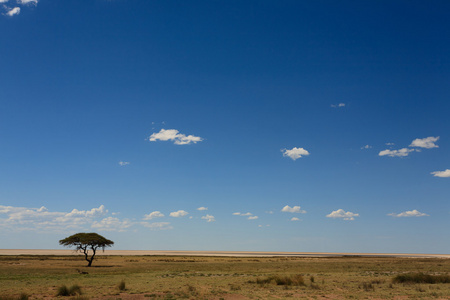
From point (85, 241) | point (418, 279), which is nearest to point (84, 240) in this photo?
Result: point (85, 241)

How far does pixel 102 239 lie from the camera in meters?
68.5

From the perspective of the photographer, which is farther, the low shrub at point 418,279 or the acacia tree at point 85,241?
the acacia tree at point 85,241

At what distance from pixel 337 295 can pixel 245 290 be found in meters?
7.72

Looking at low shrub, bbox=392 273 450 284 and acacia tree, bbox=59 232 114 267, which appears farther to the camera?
acacia tree, bbox=59 232 114 267

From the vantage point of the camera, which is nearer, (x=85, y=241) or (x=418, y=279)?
(x=418, y=279)

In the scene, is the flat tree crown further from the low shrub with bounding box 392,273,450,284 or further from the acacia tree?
the low shrub with bounding box 392,273,450,284

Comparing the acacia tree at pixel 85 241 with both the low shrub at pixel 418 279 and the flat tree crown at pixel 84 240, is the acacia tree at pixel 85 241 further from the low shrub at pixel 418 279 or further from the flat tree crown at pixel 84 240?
the low shrub at pixel 418 279

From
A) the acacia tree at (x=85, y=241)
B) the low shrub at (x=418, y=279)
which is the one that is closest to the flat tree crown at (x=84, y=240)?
the acacia tree at (x=85, y=241)

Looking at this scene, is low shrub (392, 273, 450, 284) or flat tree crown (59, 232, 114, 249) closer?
low shrub (392, 273, 450, 284)

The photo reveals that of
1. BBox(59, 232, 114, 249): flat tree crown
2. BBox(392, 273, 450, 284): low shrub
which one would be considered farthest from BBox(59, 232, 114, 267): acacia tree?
BBox(392, 273, 450, 284): low shrub

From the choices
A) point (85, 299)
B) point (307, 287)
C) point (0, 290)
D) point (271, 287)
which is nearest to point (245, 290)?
point (271, 287)

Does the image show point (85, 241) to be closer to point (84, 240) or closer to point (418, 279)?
point (84, 240)

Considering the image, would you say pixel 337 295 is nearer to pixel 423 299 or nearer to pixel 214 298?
pixel 423 299

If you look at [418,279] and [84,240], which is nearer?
[418,279]
